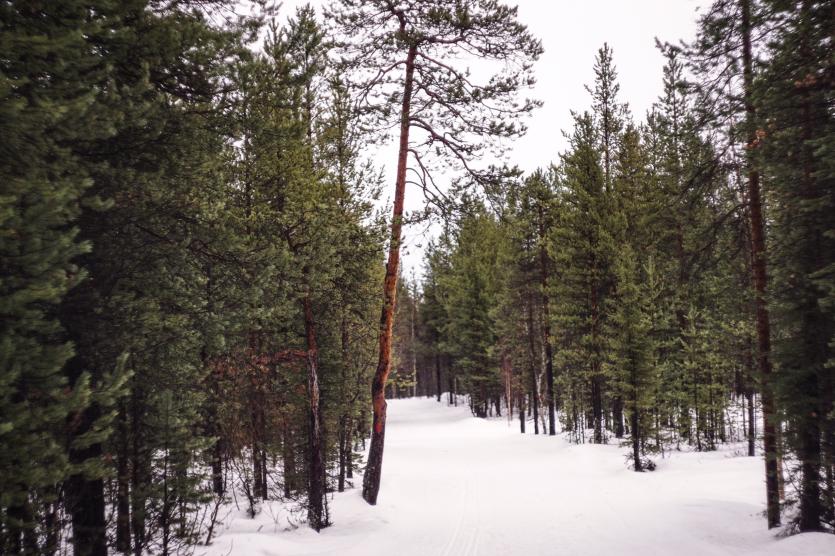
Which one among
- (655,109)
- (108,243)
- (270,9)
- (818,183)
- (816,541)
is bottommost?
(816,541)

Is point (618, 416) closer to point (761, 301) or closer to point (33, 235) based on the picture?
point (761, 301)

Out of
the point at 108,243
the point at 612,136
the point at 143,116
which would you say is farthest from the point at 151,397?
the point at 612,136

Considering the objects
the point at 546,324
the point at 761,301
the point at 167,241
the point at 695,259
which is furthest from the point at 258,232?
the point at 546,324

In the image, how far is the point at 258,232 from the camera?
374 inches

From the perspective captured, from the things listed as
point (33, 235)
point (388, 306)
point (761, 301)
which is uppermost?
point (33, 235)

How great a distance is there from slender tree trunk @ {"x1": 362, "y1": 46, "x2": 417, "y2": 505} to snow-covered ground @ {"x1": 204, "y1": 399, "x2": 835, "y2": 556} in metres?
1.03

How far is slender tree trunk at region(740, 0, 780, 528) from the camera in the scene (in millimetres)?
9859

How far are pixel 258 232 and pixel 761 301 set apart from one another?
10960mm

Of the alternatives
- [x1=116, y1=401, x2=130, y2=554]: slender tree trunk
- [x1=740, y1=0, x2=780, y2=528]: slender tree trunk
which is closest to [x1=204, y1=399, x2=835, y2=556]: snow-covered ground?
[x1=740, y1=0, x2=780, y2=528]: slender tree trunk

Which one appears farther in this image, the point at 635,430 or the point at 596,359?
the point at 596,359

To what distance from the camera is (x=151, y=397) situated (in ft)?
22.5

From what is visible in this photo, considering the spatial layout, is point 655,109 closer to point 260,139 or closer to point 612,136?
point 612,136

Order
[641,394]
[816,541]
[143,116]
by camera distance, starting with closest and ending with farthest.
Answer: [143,116] < [816,541] < [641,394]

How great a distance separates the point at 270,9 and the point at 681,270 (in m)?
10.5
